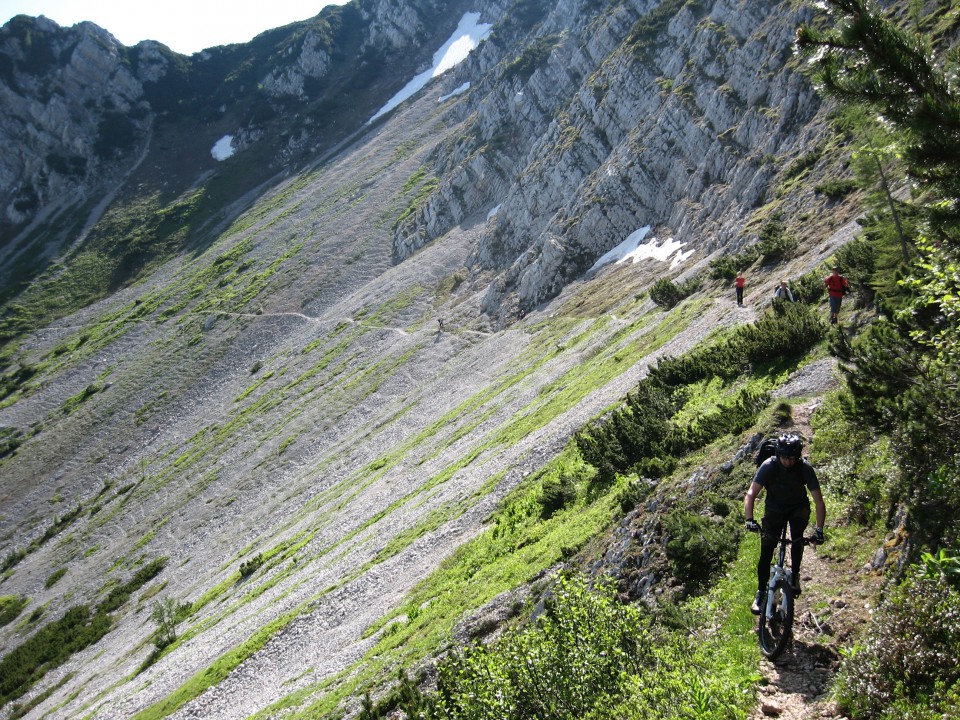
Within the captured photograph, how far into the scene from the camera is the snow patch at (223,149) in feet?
483

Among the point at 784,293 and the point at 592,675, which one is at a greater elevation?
the point at 592,675

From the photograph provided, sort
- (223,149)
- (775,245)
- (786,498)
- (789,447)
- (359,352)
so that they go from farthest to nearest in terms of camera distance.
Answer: (223,149)
(359,352)
(775,245)
(786,498)
(789,447)

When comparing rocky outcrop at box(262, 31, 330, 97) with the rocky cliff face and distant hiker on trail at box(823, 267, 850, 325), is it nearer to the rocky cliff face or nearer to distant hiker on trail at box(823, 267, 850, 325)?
the rocky cliff face

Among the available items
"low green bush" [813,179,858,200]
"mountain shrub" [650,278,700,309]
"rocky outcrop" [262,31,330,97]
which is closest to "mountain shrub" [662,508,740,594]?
"low green bush" [813,179,858,200]

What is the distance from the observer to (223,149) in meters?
149

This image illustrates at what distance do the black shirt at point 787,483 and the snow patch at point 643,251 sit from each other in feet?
145

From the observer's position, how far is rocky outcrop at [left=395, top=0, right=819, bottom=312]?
52.4 m

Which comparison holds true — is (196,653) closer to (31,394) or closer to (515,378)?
(515,378)

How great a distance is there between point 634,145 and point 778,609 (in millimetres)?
65722

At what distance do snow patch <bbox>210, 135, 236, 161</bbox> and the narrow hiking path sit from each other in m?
160

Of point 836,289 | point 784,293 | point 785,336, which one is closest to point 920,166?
point 785,336

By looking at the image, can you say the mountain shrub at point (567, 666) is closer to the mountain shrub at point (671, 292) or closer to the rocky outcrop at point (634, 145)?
the mountain shrub at point (671, 292)

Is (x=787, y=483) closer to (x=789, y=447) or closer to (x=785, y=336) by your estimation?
(x=789, y=447)

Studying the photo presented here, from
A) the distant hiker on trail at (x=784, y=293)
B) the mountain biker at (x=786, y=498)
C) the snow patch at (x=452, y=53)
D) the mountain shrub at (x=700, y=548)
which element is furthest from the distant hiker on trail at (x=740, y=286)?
the snow patch at (x=452, y=53)
